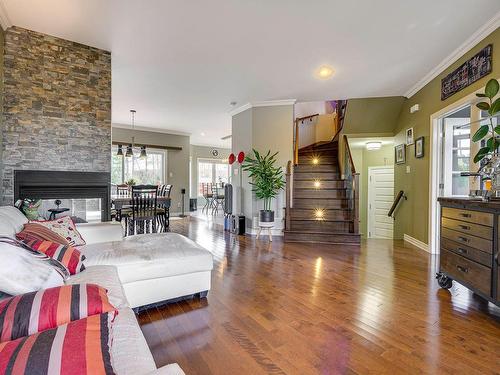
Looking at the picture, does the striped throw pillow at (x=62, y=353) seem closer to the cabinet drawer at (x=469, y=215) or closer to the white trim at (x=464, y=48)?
the cabinet drawer at (x=469, y=215)

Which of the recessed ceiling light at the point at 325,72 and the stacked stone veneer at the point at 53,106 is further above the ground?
the recessed ceiling light at the point at 325,72

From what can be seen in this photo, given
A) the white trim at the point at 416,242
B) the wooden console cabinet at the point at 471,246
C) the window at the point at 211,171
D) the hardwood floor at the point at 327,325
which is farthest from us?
the window at the point at 211,171

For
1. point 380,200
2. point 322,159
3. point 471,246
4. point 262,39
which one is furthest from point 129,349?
point 380,200

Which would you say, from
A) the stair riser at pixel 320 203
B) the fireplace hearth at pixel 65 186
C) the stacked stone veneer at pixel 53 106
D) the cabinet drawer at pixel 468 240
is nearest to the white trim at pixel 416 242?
the stair riser at pixel 320 203

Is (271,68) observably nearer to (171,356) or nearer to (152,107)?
(152,107)

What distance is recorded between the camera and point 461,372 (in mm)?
1456

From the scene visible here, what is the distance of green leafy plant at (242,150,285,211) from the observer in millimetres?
5094

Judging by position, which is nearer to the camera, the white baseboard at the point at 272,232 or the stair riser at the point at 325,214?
the stair riser at the point at 325,214

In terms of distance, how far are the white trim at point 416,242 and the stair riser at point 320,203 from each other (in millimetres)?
1254

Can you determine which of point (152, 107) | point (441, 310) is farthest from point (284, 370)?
point (152, 107)

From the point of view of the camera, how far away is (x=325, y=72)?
4145 mm

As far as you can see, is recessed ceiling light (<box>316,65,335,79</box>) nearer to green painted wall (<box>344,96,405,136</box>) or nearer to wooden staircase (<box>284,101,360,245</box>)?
green painted wall (<box>344,96,405,136</box>)

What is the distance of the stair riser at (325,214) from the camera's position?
5.08 meters

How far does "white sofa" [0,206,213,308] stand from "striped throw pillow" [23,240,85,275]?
0.18m
